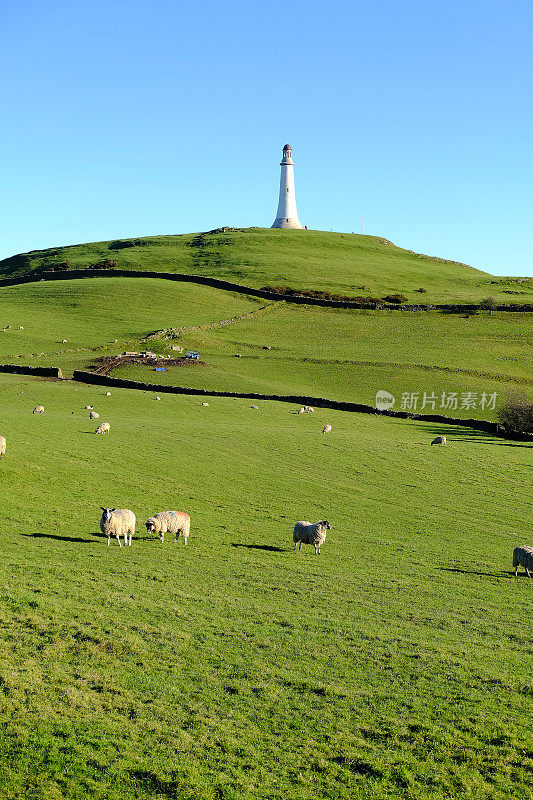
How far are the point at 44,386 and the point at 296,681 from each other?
166 ft

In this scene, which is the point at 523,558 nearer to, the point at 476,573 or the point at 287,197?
the point at 476,573

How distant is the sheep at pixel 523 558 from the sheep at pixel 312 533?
21.1 ft

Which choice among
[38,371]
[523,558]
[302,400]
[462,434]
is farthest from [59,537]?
[38,371]

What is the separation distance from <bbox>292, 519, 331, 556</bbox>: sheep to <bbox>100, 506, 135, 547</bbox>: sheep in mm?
5784

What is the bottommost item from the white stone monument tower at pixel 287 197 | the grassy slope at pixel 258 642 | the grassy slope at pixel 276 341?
the grassy slope at pixel 258 642

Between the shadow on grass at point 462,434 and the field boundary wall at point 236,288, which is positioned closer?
the shadow on grass at point 462,434

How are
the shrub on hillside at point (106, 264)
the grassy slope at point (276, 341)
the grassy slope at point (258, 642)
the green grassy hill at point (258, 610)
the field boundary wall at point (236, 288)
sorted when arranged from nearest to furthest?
the grassy slope at point (258, 642), the green grassy hill at point (258, 610), the grassy slope at point (276, 341), the field boundary wall at point (236, 288), the shrub on hillside at point (106, 264)

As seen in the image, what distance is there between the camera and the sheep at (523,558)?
22.8 meters

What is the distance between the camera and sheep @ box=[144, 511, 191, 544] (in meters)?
23.5

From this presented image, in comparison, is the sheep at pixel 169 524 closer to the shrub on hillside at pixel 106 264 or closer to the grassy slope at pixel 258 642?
the grassy slope at pixel 258 642

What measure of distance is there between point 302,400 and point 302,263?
7315 cm

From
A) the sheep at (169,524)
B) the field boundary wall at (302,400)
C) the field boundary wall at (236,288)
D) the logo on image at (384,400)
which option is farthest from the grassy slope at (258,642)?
the field boundary wall at (236,288)

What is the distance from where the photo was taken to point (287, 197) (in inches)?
7510

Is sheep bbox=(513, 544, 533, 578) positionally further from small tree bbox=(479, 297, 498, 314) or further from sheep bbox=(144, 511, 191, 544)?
small tree bbox=(479, 297, 498, 314)
